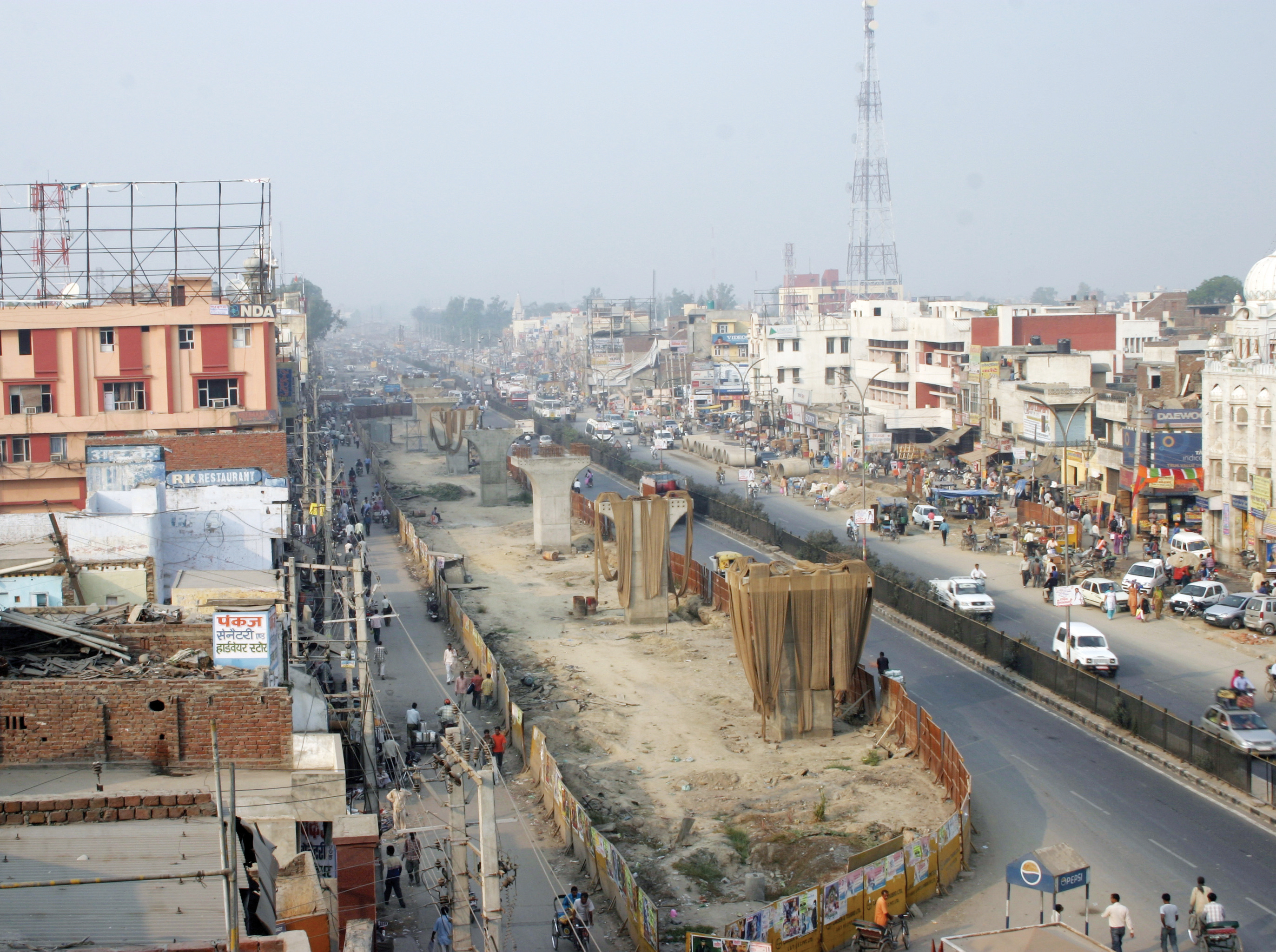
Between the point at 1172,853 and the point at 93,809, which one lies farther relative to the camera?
the point at 1172,853

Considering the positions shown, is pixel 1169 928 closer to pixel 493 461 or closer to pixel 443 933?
pixel 443 933

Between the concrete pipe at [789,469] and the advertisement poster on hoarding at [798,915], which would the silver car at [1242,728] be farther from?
the concrete pipe at [789,469]

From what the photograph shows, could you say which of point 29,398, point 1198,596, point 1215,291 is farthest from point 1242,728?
point 1215,291

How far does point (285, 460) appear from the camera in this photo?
42625 mm

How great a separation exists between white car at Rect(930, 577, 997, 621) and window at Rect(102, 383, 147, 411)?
94.5 feet

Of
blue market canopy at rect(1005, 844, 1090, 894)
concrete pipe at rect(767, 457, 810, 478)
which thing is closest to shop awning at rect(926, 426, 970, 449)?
concrete pipe at rect(767, 457, 810, 478)

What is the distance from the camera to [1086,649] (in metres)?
27.9

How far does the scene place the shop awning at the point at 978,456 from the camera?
58750mm

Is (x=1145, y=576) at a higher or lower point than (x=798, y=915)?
higher

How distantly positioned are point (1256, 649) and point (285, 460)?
28944mm

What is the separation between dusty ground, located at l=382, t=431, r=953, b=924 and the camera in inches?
757

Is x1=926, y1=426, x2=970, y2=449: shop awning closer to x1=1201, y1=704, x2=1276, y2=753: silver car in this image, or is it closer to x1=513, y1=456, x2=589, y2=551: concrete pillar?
x1=513, y1=456, x2=589, y2=551: concrete pillar

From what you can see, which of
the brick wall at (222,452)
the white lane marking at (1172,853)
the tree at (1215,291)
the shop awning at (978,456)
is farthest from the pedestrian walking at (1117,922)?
the tree at (1215,291)

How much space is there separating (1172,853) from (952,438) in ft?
149
